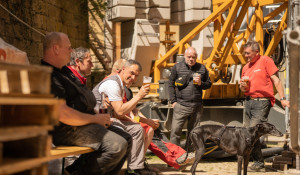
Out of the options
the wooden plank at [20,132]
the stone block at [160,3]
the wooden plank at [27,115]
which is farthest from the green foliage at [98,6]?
the wooden plank at [20,132]

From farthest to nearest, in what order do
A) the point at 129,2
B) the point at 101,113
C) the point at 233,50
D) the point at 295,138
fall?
the point at 129,2
the point at 233,50
the point at 101,113
the point at 295,138

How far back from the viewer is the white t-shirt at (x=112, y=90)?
15.6 feet

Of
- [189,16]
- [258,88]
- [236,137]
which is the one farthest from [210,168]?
[189,16]

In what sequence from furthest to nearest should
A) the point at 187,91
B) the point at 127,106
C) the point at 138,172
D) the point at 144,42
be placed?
the point at 144,42 < the point at 187,91 < the point at 138,172 < the point at 127,106

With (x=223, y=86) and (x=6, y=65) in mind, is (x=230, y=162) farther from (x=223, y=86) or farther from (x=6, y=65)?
(x=6, y=65)

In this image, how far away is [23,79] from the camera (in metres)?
2.26

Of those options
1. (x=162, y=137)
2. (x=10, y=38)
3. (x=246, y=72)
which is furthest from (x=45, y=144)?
(x=10, y=38)

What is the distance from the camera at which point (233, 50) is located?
11.4 meters

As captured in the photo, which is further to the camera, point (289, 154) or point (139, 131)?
point (289, 154)

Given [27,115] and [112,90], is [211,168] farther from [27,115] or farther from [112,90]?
[27,115]

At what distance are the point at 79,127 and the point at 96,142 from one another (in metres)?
0.19

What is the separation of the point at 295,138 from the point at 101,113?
165 cm

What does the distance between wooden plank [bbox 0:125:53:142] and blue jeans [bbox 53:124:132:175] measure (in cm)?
142

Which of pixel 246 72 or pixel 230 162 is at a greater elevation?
pixel 246 72
